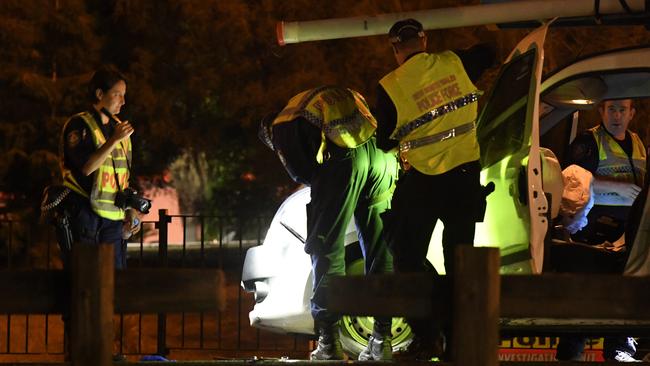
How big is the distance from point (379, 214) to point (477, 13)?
1415mm

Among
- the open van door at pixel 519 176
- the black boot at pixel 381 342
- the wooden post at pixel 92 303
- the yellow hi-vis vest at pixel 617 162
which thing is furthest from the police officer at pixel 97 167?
the yellow hi-vis vest at pixel 617 162

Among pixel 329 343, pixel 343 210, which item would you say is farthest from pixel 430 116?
pixel 329 343

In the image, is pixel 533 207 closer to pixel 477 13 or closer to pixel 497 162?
pixel 497 162

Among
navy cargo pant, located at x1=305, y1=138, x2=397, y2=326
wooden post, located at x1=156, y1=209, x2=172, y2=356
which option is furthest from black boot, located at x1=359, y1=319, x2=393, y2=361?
wooden post, located at x1=156, y1=209, x2=172, y2=356

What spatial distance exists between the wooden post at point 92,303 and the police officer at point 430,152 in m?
2.05

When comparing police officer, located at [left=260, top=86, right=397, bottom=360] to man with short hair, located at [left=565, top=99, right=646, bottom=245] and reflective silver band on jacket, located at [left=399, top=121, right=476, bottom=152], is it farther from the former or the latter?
man with short hair, located at [left=565, top=99, right=646, bottom=245]

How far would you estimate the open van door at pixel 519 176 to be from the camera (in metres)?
7.89

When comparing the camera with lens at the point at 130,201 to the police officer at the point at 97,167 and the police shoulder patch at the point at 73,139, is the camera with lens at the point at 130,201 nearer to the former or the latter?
the police officer at the point at 97,167

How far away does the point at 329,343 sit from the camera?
8.38 meters

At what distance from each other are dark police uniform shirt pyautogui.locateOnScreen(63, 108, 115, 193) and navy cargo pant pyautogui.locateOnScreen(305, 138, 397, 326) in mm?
1379

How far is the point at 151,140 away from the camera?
2502 cm

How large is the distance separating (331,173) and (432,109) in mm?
812

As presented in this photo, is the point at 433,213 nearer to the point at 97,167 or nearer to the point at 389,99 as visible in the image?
the point at 389,99

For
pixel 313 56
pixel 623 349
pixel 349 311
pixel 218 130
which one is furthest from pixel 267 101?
pixel 349 311
